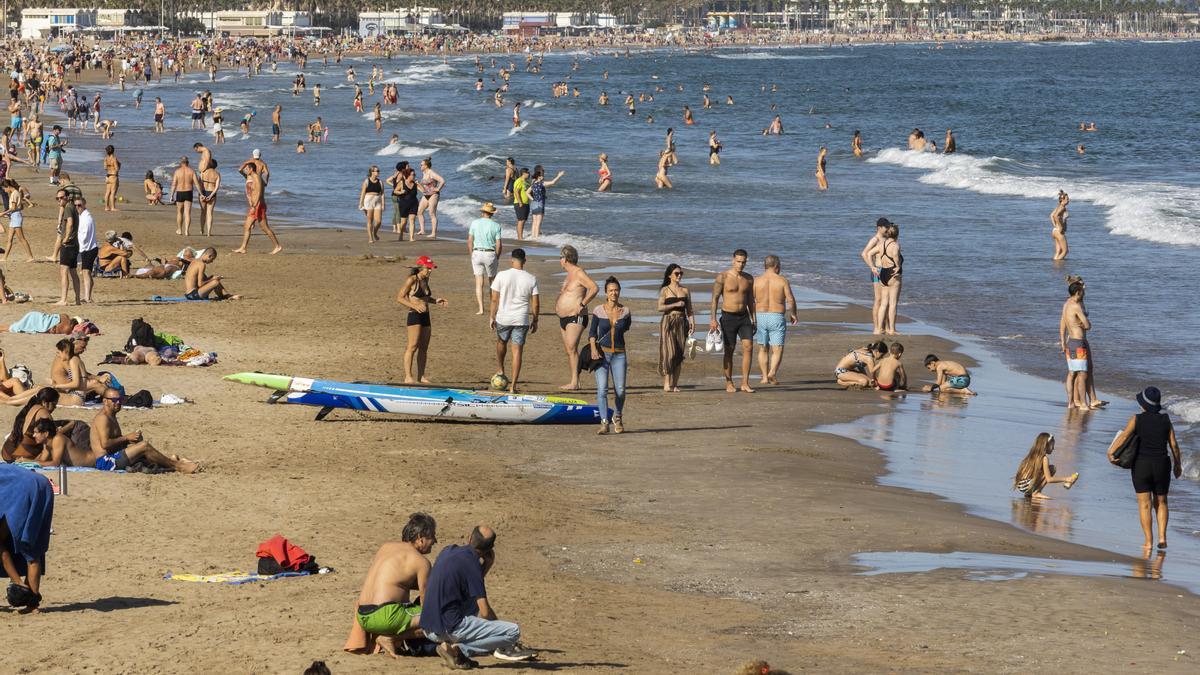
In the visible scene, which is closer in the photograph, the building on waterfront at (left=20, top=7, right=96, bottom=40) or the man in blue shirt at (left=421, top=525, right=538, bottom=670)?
the man in blue shirt at (left=421, top=525, right=538, bottom=670)

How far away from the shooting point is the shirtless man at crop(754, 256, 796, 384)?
58.4 ft

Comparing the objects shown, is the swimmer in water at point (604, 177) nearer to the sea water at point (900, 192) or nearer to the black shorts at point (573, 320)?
the sea water at point (900, 192)

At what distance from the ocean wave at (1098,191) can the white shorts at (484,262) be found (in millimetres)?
17935

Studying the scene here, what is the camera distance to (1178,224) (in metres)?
34.9

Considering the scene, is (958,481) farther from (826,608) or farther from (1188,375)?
(1188,375)

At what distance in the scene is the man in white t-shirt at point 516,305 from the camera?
16.5 metres

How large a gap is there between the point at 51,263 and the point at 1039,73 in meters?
122

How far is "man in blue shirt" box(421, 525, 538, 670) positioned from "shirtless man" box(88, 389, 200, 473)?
533cm

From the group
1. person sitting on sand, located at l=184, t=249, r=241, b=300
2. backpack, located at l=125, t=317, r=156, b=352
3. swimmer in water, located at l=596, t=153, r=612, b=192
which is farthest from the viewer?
swimmer in water, located at l=596, t=153, r=612, b=192

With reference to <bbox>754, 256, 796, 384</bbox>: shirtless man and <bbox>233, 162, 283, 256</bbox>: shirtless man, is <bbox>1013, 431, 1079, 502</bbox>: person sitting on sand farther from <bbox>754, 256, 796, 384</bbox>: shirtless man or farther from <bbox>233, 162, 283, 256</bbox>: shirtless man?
<bbox>233, 162, 283, 256</bbox>: shirtless man

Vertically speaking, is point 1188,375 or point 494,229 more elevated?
point 494,229

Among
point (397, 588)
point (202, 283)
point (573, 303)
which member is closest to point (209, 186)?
point (202, 283)

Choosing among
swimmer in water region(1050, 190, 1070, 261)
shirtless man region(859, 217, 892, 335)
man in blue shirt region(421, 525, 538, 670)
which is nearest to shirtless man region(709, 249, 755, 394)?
shirtless man region(859, 217, 892, 335)

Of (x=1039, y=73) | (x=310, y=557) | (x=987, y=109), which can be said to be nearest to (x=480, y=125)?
(x=987, y=109)
